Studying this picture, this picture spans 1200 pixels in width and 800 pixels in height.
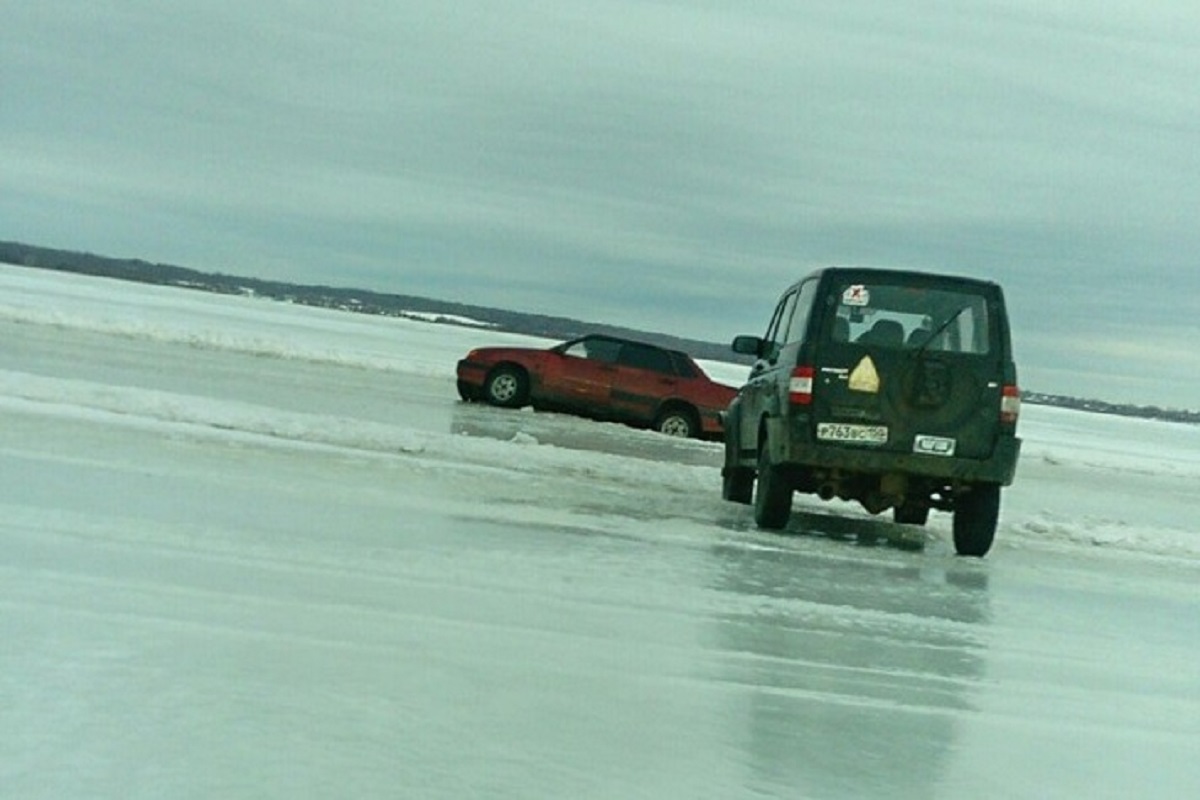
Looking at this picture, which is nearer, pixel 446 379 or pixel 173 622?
pixel 173 622

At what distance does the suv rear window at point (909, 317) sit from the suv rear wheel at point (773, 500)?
1207mm

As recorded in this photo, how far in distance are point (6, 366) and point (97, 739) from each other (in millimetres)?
→ 14435

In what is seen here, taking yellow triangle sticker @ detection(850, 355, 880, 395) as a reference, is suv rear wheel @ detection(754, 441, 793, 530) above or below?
below

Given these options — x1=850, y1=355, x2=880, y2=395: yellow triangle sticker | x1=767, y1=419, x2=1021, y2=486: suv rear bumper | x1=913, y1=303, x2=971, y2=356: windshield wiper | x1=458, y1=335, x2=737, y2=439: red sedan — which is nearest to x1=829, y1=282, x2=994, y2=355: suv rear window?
x1=913, y1=303, x2=971, y2=356: windshield wiper

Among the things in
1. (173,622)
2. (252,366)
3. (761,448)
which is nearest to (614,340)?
(252,366)

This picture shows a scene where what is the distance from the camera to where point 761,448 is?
12.1 meters

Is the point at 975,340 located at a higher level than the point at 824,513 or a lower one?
higher

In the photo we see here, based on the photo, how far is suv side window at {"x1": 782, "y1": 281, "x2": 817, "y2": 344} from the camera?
1114cm

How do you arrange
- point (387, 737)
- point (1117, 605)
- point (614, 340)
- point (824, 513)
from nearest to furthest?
point (387, 737), point (1117, 605), point (824, 513), point (614, 340)

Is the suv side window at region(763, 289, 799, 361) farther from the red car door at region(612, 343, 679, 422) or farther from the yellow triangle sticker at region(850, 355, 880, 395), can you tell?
the red car door at region(612, 343, 679, 422)

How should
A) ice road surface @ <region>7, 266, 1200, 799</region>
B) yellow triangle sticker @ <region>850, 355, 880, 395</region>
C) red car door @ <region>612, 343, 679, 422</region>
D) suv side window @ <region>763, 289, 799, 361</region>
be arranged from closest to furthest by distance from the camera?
ice road surface @ <region>7, 266, 1200, 799</region>, yellow triangle sticker @ <region>850, 355, 880, 395</region>, suv side window @ <region>763, 289, 799, 361</region>, red car door @ <region>612, 343, 679, 422</region>

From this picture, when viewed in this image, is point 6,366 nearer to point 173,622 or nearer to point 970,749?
point 173,622

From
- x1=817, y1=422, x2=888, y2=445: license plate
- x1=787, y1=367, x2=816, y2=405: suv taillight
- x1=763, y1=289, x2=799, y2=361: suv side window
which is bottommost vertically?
x1=817, y1=422, x2=888, y2=445: license plate

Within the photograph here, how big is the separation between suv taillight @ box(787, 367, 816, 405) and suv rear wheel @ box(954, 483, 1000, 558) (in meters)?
1.51
